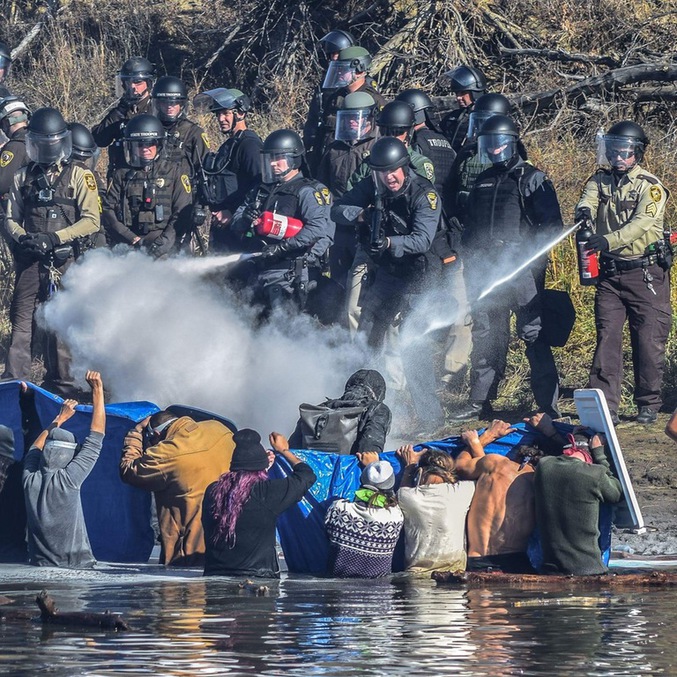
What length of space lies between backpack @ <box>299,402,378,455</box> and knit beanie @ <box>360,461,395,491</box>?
68 cm

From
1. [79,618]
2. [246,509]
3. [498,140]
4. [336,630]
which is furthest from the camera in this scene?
[498,140]

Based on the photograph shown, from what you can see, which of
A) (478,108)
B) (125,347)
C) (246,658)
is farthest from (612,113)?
(246,658)

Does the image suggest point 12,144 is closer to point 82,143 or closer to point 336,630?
point 82,143

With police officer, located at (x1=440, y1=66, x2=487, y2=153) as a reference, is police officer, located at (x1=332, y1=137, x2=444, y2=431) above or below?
below

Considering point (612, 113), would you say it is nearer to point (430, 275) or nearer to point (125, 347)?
point (430, 275)

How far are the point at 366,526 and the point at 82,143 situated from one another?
21.0ft

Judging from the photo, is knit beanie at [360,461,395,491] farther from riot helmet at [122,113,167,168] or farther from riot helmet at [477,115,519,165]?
riot helmet at [122,113,167,168]

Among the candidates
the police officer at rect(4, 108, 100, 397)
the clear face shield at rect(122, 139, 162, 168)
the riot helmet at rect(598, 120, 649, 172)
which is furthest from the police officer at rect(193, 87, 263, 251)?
the riot helmet at rect(598, 120, 649, 172)

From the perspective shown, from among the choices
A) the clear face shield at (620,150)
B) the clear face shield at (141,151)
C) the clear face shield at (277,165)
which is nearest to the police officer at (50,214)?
the clear face shield at (141,151)

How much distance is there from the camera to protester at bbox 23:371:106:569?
1089 cm

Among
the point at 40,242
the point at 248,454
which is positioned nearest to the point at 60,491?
the point at 248,454

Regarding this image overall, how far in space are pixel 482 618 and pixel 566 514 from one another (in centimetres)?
138

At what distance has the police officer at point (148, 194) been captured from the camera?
14.6 metres

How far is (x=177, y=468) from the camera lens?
1091cm
